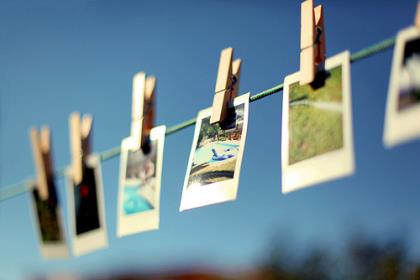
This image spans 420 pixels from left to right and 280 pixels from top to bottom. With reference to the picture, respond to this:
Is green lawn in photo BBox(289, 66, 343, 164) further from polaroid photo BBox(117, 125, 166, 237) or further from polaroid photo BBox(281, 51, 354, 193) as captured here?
polaroid photo BBox(117, 125, 166, 237)

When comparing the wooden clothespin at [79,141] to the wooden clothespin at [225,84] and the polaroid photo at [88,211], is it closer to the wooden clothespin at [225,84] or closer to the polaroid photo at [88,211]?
the polaroid photo at [88,211]

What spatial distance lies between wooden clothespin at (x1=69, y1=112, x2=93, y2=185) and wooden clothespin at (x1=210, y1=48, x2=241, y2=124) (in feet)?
1.83

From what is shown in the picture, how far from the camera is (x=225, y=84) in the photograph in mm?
1226

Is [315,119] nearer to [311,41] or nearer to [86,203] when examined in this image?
[311,41]

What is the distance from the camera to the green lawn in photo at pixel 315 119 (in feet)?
3.13

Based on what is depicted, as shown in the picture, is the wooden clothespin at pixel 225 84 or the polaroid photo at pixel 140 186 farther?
the polaroid photo at pixel 140 186

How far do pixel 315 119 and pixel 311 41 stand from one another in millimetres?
132

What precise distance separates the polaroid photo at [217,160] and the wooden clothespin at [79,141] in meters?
0.49

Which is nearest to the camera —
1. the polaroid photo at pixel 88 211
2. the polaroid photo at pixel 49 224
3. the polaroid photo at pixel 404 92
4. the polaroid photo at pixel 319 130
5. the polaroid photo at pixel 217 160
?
the polaroid photo at pixel 404 92

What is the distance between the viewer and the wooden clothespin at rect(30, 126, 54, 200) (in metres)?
1.81

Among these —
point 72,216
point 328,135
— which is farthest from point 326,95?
point 72,216

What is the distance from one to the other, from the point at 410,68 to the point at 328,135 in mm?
166

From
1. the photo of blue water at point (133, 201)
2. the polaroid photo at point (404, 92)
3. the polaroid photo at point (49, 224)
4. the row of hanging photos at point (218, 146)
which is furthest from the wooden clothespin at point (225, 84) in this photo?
the polaroid photo at point (49, 224)

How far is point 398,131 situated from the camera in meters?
0.81
